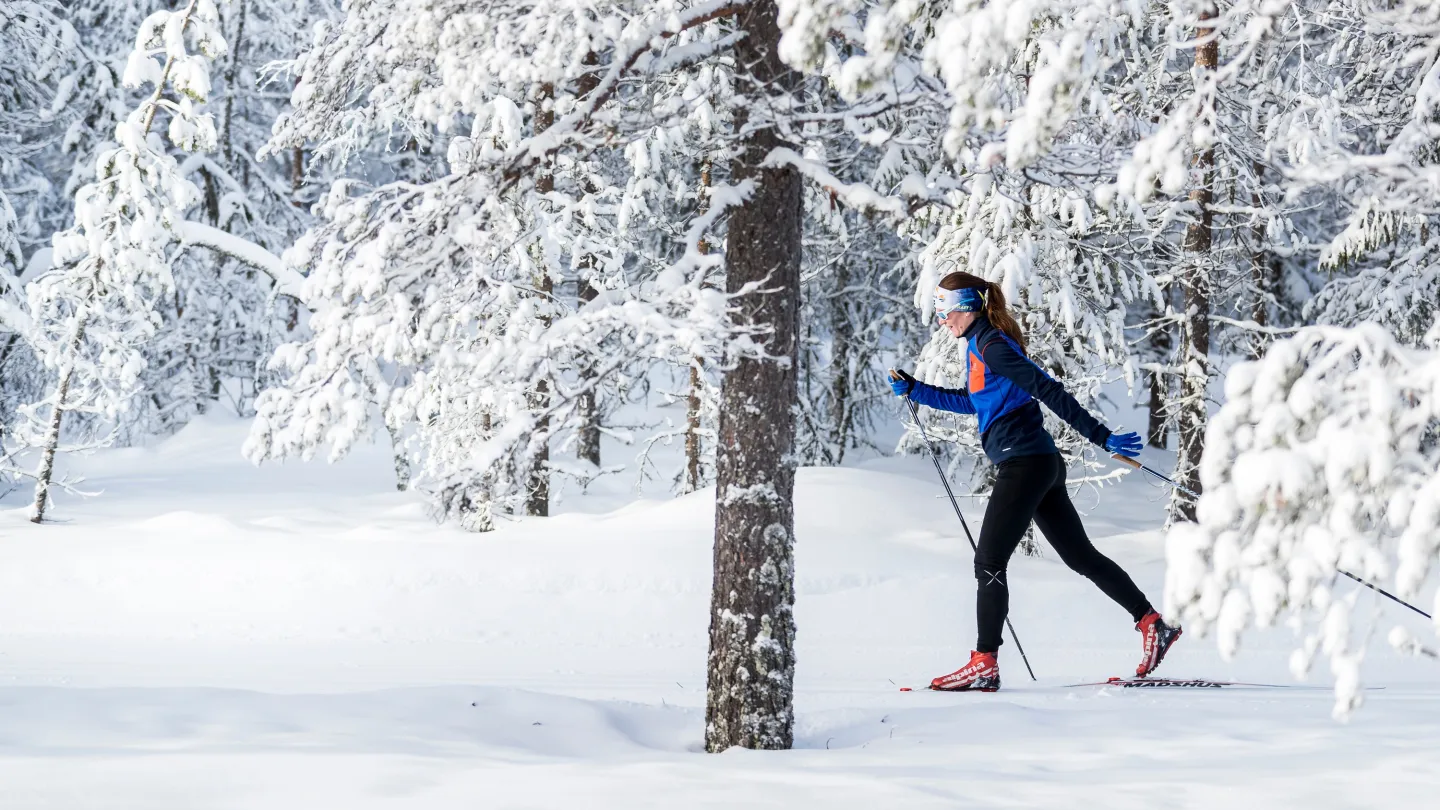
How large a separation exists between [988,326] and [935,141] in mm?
1127

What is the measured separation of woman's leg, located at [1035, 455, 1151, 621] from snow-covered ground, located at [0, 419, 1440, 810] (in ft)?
2.07

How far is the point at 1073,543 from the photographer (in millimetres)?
6496

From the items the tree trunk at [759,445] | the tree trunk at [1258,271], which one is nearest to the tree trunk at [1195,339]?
the tree trunk at [1258,271]

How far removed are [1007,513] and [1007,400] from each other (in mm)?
590

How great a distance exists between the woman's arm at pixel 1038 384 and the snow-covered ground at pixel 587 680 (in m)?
1.43

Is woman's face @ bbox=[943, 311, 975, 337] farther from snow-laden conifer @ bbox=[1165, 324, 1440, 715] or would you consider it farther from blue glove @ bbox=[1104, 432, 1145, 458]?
snow-laden conifer @ bbox=[1165, 324, 1440, 715]

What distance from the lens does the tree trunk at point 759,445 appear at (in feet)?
16.8

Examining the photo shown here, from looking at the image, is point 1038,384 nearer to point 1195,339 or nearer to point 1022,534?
point 1022,534

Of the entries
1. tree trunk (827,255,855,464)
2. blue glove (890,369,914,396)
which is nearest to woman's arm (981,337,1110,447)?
blue glove (890,369,914,396)

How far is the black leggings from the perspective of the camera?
243 inches

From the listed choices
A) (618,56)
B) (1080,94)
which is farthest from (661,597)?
(1080,94)

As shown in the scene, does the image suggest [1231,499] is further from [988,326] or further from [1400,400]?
[988,326]

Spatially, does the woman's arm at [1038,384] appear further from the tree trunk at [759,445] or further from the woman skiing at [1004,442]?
the tree trunk at [759,445]

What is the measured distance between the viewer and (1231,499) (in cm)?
255
